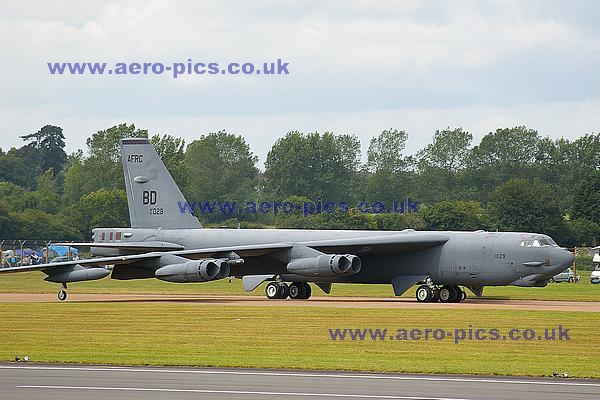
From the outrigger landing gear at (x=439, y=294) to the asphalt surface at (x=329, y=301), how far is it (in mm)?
338

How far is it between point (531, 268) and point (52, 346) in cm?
1779

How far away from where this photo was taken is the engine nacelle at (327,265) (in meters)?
35.8

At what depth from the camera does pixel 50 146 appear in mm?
140250

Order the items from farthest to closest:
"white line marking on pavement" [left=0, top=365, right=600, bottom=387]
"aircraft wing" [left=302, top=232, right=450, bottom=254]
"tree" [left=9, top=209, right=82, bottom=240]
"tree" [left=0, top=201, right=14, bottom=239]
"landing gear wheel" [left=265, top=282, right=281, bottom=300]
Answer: "tree" [left=9, top=209, right=82, bottom=240], "tree" [left=0, top=201, right=14, bottom=239], "landing gear wheel" [left=265, top=282, right=281, bottom=300], "aircraft wing" [left=302, top=232, right=450, bottom=254], "white line marking on pavement" [left=0, top=365, right=600, bottom=387]

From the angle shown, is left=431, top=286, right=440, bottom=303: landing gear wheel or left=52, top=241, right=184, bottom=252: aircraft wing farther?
left=52, top=241, right=184, bottom=252: aircraft wing

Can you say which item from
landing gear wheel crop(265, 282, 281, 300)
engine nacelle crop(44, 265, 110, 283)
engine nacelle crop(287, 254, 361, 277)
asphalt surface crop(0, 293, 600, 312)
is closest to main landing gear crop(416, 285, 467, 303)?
asphalt surface crop(0, 293, 600, 312)

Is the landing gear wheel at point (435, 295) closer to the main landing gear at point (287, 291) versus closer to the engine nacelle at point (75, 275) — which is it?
the main landing gear at point (287, 291)

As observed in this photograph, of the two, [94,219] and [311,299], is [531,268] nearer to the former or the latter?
[311,299]

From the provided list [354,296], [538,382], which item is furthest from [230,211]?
[538,382]

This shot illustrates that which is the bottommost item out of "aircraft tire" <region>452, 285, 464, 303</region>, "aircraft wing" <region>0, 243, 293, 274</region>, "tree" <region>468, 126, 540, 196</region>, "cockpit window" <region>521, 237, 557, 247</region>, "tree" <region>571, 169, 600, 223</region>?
"aircraft tire" <region>452, 285, 464, 303</region>

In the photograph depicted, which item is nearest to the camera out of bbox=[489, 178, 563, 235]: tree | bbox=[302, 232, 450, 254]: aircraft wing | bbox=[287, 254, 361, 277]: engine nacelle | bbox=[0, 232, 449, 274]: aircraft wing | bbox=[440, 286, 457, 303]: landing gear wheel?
bbox=[287, 254, 361, 277]: engine nacelle

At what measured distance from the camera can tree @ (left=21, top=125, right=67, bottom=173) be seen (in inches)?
5404

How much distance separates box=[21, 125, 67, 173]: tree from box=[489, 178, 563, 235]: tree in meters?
73.8

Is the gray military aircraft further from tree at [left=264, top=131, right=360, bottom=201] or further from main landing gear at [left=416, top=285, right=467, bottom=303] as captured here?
tree at [left=264, top=131, right=360, bottom=201]
